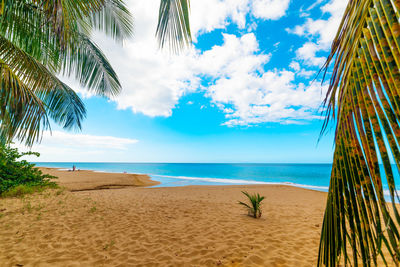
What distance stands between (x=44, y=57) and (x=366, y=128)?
221 inches

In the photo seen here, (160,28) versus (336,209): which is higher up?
(160,28)

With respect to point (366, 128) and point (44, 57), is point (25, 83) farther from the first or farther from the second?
point (366, 128)

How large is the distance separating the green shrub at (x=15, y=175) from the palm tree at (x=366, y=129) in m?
9.99

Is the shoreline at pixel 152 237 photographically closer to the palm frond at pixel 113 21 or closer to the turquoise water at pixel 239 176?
the palm frond at pixel 113 21

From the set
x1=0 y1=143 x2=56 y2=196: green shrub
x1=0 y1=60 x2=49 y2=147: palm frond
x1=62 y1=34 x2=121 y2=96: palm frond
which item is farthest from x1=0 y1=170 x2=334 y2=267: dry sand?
x1=62 y1=34 x2=121 y2=96: palm frond

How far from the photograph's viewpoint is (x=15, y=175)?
26.1 ft

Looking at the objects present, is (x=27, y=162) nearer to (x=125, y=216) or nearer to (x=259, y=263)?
(x=125, y=216)

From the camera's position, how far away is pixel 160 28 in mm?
2387

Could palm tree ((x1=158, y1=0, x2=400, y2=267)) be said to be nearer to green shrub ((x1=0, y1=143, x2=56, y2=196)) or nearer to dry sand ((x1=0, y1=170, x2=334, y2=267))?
dry sand ((x1=0, y1=170, x2=334, y2=267))

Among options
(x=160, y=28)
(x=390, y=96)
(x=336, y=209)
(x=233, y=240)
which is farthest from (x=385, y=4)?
(x=233, y=240)

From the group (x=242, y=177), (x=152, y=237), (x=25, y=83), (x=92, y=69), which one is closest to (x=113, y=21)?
(x=92, y=69)

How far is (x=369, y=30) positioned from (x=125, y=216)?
260 inches

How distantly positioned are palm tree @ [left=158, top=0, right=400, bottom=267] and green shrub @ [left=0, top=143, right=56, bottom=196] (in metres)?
9.99

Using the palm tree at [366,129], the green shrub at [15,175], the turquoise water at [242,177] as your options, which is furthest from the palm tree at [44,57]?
the green shrub at [15,175]
